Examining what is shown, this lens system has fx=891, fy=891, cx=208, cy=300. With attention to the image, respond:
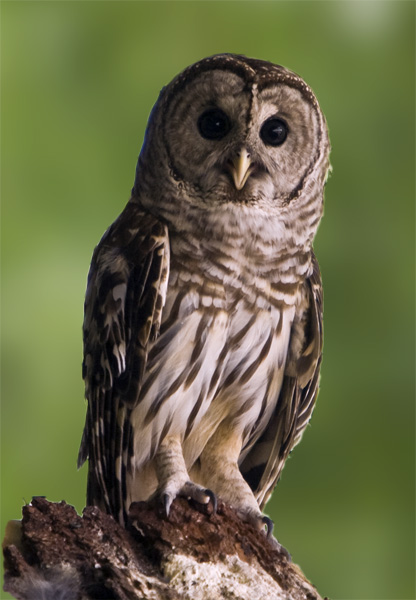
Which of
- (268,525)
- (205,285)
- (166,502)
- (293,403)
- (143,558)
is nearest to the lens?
(143,558)

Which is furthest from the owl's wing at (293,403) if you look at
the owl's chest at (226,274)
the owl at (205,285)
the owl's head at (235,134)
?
the owl's head at (235,134)

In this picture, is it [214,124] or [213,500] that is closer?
[213,500]

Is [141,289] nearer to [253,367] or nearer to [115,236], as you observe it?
[115,236]

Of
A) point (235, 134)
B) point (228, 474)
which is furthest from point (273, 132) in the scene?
point (228, 474)

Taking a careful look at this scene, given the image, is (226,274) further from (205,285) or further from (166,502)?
(166,502)

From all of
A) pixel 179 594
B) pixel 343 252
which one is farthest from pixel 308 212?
pixel 343 252

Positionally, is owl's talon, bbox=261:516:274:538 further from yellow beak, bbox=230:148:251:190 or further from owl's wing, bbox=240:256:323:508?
yellow beak, bbox=230:148:251:190

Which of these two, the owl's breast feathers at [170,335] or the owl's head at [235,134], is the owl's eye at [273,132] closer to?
the owl's head at [235,134]
